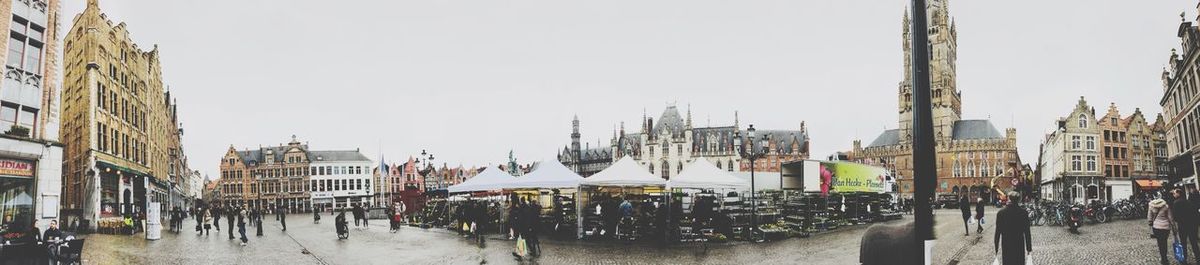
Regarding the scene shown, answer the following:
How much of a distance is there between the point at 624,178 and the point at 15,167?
18.6 metres

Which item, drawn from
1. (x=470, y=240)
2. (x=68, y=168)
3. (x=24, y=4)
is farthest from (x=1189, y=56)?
(x=68, y=168)

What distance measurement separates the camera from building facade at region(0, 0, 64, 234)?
2245 cm

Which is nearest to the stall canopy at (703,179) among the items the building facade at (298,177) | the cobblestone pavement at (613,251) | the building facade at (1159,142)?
the cobblestone pavement at (613,251)

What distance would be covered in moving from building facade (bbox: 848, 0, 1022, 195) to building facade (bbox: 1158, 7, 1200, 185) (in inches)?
2119

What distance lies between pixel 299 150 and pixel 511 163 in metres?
43.7

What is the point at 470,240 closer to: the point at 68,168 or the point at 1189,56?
the point at 68,168

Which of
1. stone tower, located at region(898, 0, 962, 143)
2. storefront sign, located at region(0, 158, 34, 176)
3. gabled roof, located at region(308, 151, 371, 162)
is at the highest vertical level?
stone tower, located at region(898, 0, 962, 143)

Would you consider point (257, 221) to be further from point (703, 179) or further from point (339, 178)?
point (339, 178)

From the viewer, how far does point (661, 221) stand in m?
20.2

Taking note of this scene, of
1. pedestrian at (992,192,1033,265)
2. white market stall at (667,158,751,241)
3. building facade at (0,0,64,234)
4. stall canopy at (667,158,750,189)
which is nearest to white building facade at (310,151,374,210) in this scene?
building facade at (0,0,64,234)

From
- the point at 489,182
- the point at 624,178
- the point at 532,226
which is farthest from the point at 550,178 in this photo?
the point at 532,226

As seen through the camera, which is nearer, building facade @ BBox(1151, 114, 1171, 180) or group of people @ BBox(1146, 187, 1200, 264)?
group of people @ BBox(1146, 187, 1200, 264)

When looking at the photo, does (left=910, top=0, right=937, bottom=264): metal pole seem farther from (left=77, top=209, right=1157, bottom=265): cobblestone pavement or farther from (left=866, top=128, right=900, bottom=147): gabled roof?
(left=866, top=128, right=900, bottom=147): gabled roof

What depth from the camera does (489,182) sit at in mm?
25828
